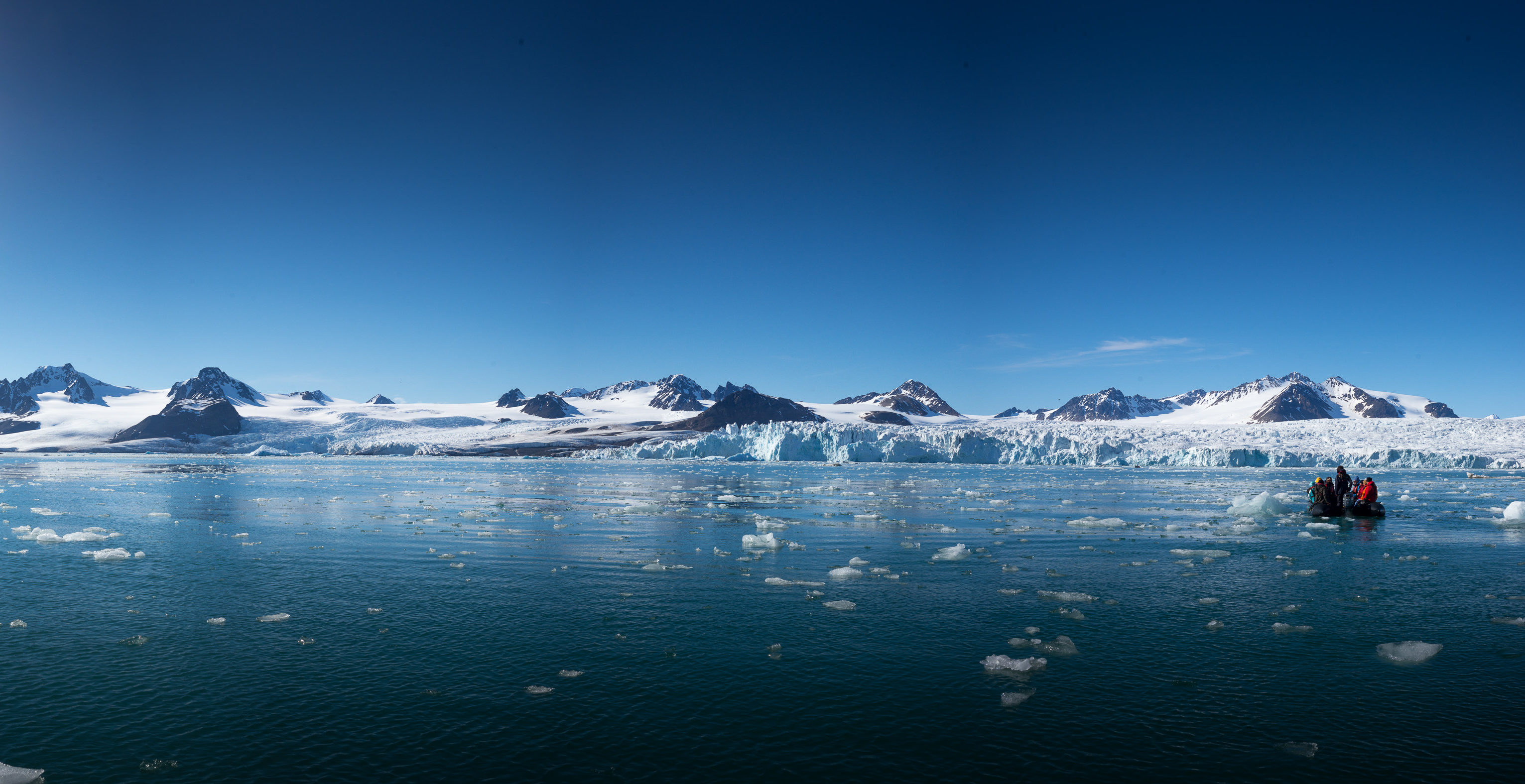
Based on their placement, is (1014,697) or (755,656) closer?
(1014,697)

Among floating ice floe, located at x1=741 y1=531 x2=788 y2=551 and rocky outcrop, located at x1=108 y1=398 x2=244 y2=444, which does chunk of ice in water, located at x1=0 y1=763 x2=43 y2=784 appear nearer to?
floating ice floe, located at x1=741 y1=531 x2=788 y2=551

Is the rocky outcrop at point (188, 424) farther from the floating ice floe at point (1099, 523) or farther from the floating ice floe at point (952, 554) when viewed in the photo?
the floating ice floe at point (952, 554)

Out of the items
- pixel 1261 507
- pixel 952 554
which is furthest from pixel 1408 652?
pixel 1261 507

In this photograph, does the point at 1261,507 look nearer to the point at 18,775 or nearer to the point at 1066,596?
the point at 1066,596

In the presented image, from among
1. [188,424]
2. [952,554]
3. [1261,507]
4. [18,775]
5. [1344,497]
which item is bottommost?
[18,775]

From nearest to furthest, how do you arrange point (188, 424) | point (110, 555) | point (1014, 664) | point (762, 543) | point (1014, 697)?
point (1014, 697) → point (1014, 664) → point (110, 555) → point (762, 543) → point (188, 424)

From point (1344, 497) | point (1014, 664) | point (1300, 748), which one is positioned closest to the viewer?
point (1300, 748)
